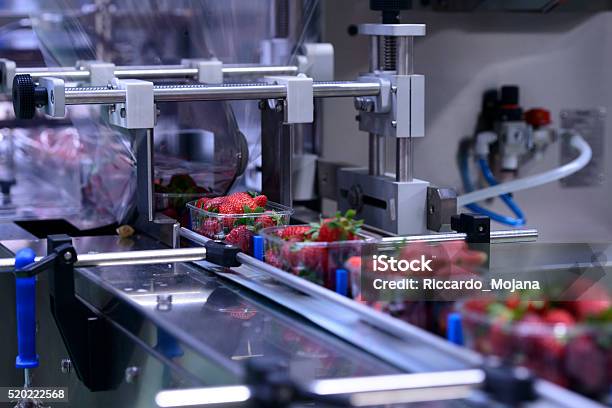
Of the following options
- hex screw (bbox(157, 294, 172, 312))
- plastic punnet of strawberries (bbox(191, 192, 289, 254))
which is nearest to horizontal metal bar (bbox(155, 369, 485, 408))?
hex screw (bbox(157, 294, 172, 312))

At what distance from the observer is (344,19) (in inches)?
98.3

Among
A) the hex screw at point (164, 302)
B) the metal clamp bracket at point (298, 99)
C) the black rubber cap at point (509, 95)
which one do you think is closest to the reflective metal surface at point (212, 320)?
the hex screw at point (164, 302)

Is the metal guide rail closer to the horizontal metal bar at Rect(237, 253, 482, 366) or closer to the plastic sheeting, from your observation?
the horizontal metal bar at Rect(237, 253, 482, 366)

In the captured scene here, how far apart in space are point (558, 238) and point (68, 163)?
3.92 ft

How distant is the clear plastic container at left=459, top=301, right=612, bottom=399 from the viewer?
1031 millimetres

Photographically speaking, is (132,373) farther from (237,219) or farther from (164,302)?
(237,219)

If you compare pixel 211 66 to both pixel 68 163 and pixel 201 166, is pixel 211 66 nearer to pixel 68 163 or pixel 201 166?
pixel 201 166

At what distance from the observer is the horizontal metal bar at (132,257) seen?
1.58m

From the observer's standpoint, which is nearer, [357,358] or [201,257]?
[357,358]

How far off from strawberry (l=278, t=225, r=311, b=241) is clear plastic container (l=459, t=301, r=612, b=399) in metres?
0.53

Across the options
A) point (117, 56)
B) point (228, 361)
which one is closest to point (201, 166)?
point (117, 56)

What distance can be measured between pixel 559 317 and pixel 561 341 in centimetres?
3

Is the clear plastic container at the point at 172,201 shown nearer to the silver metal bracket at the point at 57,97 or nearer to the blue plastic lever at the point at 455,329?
the silver metal bracket at the point at 57,97

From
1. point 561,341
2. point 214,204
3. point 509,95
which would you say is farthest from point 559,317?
point 509,95
